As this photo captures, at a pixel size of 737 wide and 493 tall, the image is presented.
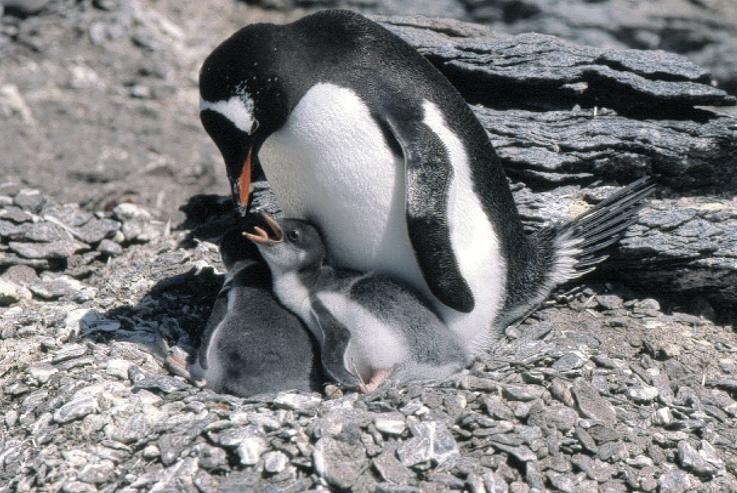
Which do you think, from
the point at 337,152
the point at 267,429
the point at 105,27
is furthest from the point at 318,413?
the point at 105,27

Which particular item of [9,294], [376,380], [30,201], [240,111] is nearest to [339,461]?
[376,380]

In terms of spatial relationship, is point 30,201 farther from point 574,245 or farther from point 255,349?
point 574,245

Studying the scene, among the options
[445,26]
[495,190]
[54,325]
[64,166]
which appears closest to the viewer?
[495,190]

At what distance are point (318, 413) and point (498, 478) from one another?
0.55 meters

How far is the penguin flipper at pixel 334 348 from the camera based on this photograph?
3391mm

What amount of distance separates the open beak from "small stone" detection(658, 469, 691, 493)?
4.51 feet

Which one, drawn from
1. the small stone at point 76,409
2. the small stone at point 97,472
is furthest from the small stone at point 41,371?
the small stone at point 97,472

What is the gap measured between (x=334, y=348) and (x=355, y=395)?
0.54 feet

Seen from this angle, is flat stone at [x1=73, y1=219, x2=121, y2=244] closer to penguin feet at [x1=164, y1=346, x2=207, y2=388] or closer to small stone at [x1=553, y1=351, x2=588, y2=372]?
penguin feet at [x1=164, y1=346, x2=207, y2=388]

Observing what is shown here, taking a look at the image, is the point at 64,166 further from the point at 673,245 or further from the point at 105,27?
the point at 673,245

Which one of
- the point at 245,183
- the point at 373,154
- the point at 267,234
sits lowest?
the point at 267,234

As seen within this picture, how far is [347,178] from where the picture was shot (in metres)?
3.52

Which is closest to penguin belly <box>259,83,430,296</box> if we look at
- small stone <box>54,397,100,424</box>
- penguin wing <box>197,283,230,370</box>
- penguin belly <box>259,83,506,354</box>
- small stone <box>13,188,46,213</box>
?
penguin belly <box>259,83,506,354</box>

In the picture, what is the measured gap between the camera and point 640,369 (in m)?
3.78
